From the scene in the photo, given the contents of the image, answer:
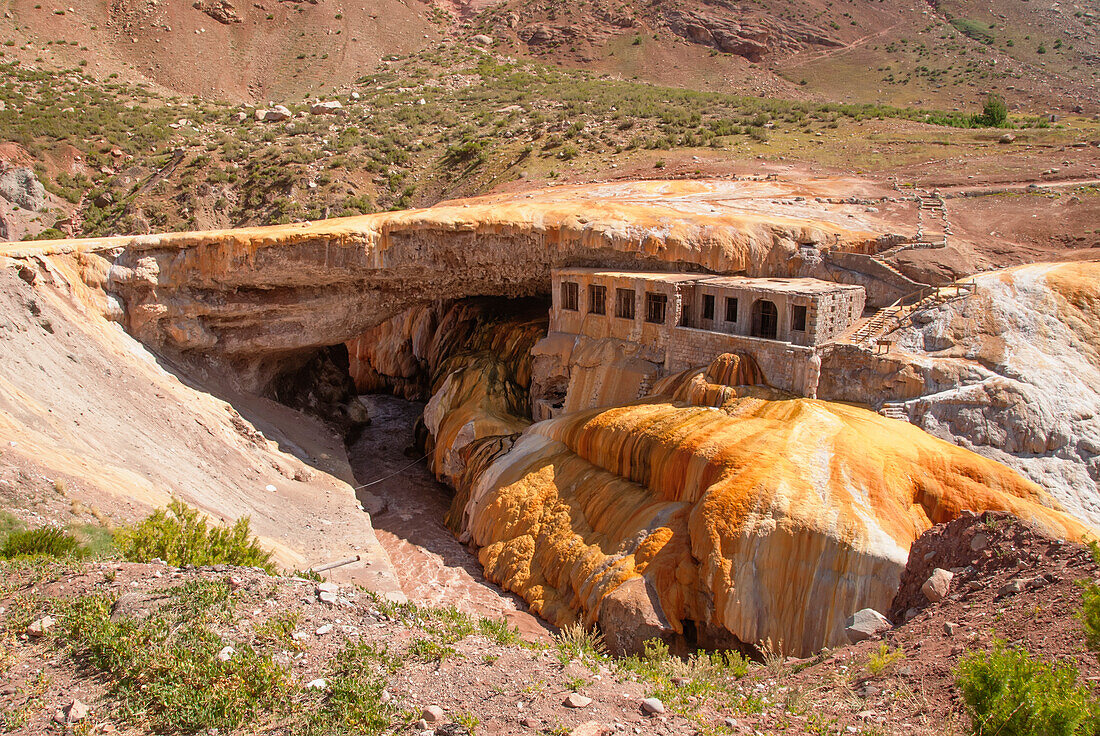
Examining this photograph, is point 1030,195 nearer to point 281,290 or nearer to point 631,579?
point 631,579

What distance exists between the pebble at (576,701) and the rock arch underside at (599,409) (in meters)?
6.21

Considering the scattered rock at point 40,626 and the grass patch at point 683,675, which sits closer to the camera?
the scattered rock at point 40,626

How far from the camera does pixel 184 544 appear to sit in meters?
13.6

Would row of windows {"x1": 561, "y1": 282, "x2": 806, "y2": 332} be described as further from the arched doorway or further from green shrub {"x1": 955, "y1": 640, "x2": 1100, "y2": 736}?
green shrub {"x1": 955, "y1": 640, "x2": 1100, "y2": 736}

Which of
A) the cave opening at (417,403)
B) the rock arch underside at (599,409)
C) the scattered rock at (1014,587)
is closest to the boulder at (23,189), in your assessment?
the cave opening at (417,403)

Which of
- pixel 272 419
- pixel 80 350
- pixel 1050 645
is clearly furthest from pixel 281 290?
pixel 1050 645

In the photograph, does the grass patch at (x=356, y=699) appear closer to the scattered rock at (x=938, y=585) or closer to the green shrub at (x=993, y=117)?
the scattered rock at (x=938, y=585)

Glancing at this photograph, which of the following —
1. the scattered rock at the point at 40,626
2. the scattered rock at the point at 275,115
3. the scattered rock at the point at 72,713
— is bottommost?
the scattered rock at the point at 72,713

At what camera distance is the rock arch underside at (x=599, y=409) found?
15.8 meters

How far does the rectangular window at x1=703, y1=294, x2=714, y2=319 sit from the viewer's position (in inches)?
856

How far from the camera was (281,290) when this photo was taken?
83.5 feet

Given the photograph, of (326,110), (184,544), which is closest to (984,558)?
(184,544)

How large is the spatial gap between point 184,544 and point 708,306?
1425 cm

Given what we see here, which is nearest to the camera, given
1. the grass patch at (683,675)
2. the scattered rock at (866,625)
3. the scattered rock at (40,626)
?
the scattered rock at (40,626)
